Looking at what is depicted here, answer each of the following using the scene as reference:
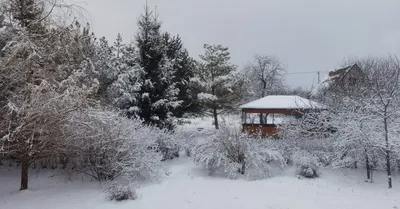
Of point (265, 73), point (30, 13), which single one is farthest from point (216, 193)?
point (265, 73)

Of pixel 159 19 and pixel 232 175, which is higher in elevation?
pixel 159 19

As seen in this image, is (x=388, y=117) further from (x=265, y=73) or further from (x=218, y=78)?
(x=265, y=73)

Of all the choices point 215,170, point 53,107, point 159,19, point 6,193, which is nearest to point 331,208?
point 215,170

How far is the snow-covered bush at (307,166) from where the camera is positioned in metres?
12.1

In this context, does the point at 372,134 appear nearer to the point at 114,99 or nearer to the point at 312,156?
the point at 312,156

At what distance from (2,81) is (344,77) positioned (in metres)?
18.9

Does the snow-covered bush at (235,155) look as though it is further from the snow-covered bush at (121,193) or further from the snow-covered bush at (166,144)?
the snow-covered bush at (121,193)

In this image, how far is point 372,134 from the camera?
11.9 metres

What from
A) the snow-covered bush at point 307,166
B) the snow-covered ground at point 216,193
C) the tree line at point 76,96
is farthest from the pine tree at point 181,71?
the snow-covered bush at point 307,166

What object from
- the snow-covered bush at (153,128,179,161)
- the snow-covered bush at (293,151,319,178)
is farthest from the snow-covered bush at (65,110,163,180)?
the snow-covered bush at (293,151,319,178)

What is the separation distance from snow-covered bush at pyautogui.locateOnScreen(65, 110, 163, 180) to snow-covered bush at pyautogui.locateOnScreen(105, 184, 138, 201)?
5.36ft

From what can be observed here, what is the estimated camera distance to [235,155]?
12719 millimetres

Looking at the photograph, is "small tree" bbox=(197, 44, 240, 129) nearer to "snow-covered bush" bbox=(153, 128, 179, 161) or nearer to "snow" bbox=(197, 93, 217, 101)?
"snow" bbox=(197, 93, 217, 101)

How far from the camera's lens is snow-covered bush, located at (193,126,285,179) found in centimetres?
1225
